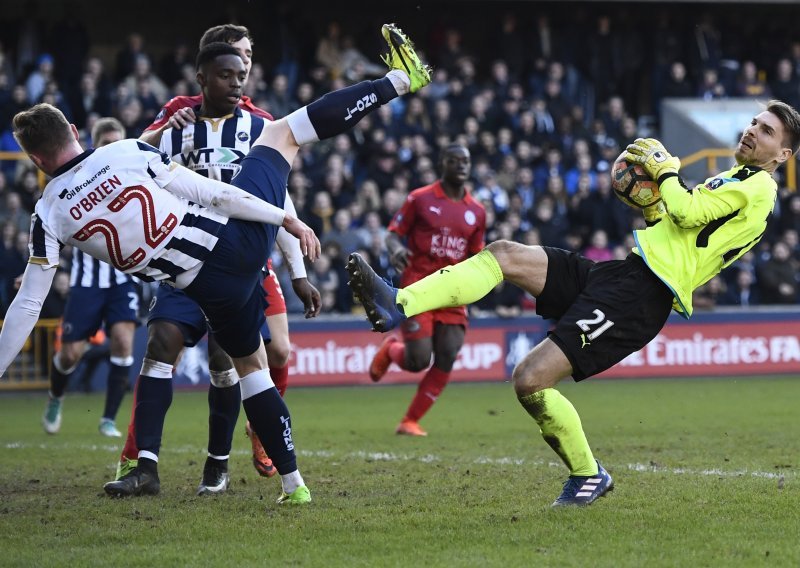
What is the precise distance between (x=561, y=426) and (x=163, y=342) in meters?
2.33

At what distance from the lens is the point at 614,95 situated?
23.8m

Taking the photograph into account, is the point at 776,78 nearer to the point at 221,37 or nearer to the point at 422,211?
the point at 422,211

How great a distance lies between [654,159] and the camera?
6148 mm

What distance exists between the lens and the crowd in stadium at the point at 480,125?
18.0 meters

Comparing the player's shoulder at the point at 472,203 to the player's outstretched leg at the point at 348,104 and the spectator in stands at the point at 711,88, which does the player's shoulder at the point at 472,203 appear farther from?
the spectator in stands at the point at 711,88

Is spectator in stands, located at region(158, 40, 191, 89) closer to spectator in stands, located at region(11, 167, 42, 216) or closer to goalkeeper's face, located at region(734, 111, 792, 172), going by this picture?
spectator in stands, located at region(11, 167, 42, 216)

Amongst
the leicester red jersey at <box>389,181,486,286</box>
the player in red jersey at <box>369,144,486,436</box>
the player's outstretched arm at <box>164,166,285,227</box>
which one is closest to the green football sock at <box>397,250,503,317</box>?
the player's outstretched arm at <box>164,166,285,227</box>

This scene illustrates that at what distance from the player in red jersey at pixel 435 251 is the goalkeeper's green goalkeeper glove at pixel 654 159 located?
4.48 m

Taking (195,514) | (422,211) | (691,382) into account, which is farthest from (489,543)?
(691,382)

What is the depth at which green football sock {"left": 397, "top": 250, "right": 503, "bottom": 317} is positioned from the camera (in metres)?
5.94

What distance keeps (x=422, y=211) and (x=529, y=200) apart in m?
9.06

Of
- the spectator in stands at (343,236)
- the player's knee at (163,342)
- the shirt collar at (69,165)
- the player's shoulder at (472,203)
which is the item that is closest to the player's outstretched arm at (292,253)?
the player's knee at (163,342)

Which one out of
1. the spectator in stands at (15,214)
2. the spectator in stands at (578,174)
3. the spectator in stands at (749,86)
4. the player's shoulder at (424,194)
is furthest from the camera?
the spectator in stands at (749,86)

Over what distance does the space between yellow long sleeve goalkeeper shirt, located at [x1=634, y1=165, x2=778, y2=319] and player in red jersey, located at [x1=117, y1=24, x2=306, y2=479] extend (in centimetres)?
194
